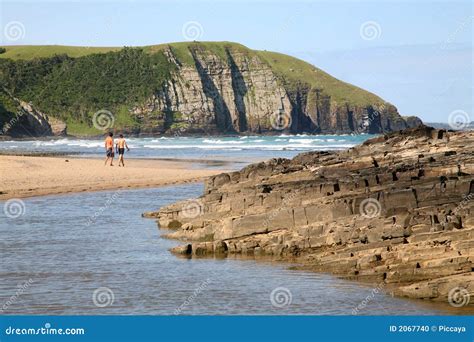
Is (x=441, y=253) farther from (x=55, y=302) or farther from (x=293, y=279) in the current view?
(x=55, y=302)

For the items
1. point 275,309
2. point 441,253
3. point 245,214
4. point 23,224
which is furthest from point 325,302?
point 23,224

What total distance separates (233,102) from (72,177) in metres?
144

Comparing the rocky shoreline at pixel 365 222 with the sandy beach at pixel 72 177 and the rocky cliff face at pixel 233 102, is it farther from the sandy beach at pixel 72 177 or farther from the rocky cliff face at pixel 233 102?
the rocky cliff face at pixel 233 102

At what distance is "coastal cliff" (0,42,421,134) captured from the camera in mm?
173375

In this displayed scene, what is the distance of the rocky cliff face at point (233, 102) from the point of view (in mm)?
175375

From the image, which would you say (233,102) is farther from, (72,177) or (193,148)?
(72,177)

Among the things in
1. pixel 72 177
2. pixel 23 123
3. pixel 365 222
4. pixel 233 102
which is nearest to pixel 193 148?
pixel 72 177

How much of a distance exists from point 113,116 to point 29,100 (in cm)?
1567

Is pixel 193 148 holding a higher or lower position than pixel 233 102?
lower

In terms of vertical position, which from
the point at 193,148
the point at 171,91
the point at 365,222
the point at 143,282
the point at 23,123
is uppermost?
the point at 171,91

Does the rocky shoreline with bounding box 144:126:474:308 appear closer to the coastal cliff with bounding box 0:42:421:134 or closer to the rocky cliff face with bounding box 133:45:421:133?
the coastal cliff with bounding box 0:42:421:134

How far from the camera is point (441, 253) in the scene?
53.0 feet

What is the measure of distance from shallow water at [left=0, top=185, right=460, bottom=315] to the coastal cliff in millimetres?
143975

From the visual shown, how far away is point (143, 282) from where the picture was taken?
17766 mm
